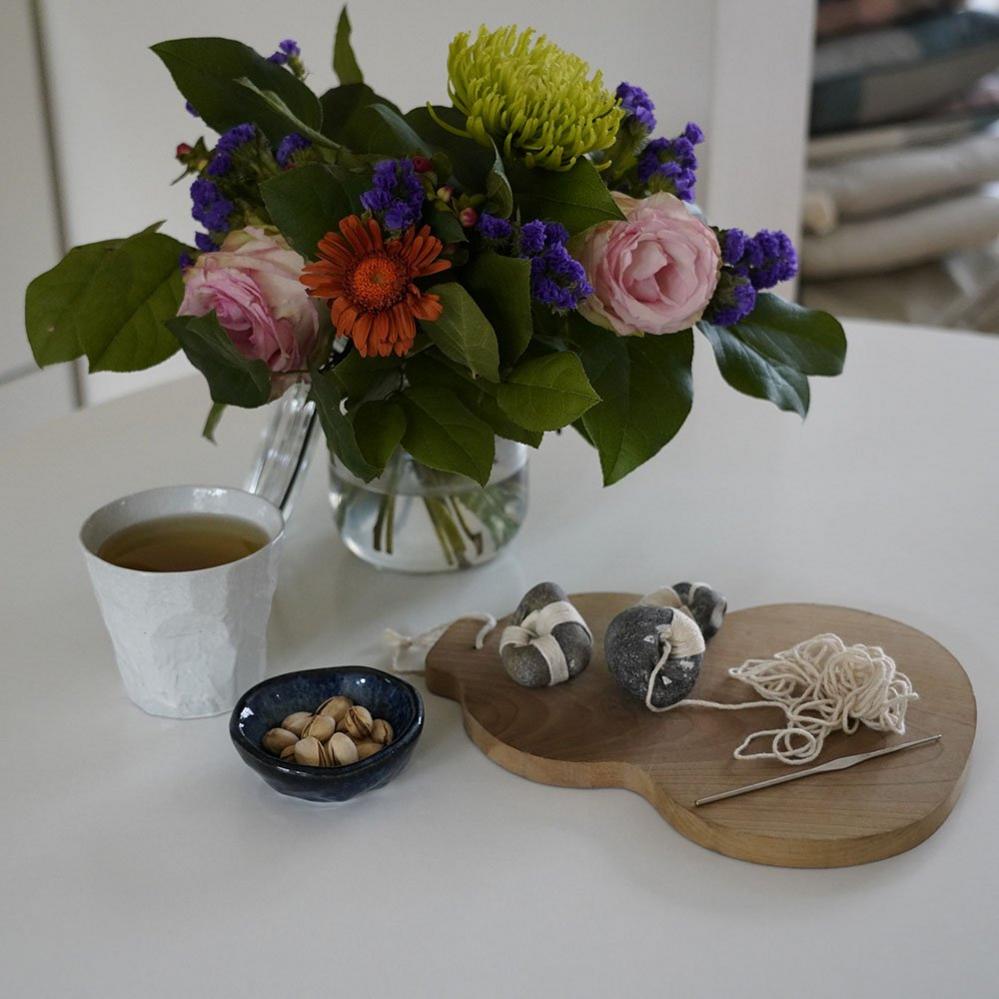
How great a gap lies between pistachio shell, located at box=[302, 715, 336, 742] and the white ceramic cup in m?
0.09

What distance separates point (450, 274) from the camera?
77 centimetres

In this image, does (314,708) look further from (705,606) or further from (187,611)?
(705,606)

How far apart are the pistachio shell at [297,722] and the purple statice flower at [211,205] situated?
0.30 m

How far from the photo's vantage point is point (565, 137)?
731mm

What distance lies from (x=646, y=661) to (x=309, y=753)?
0.65 feet

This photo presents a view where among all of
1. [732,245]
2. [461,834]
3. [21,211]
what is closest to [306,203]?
[732,245]

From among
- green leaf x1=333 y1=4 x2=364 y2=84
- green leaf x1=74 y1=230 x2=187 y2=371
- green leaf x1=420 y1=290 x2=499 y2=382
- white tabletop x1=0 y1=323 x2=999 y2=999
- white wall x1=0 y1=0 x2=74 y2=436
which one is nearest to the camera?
white tabletop x1=0 y1=323 x2=999 y2=999

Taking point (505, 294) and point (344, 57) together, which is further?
point (344, 57)

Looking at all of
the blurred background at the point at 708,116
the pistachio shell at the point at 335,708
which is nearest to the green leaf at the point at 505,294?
the pistachio shell at the point at 335,708

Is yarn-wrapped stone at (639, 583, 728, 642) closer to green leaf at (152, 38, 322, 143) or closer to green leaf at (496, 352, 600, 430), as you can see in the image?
green leaf at (496, 352, 600, 430)

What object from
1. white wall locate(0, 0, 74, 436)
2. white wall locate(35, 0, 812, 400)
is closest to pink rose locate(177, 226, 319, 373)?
white wall locate(35, 0, 812, 400)

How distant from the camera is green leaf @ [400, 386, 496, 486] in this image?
769 millimetres

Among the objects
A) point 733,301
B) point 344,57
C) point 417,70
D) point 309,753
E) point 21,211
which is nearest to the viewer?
point 309,753

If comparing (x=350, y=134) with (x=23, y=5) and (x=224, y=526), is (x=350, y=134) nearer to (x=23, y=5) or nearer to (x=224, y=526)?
(x=224, y=526)
